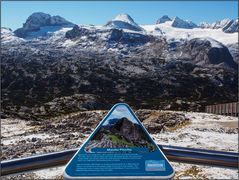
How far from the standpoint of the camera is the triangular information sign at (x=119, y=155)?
4.34 metres

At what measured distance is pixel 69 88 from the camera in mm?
155250

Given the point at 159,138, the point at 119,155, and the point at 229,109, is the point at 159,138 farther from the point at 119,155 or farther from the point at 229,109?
the point at 229,109

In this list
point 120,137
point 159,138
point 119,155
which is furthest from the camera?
point 159,138

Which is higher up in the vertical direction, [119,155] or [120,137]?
[120,137]

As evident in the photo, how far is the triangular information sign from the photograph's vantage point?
4.34 meters

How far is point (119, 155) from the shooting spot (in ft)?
14.6

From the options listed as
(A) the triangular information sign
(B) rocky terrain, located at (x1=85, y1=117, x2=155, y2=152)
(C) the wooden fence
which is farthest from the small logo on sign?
(C) the wooden fence

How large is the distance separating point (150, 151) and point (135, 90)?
15328 centimetres

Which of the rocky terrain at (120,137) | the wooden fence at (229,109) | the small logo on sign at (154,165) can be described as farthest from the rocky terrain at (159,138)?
the small logo on sign at (154,165)

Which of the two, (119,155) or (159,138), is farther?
(159,138)

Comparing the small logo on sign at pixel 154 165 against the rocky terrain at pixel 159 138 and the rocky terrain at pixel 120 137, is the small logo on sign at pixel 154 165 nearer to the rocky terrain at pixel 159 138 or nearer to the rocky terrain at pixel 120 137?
the rocky terrain at pixel 120 137

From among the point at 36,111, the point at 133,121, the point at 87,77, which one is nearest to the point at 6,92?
the point at 87,77

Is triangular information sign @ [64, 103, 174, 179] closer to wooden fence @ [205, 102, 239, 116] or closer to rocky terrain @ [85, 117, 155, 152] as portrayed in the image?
rocky terrain @ [85, 117, 155, 152]

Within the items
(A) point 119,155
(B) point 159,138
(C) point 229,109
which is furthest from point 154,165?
(C) point 229,109
